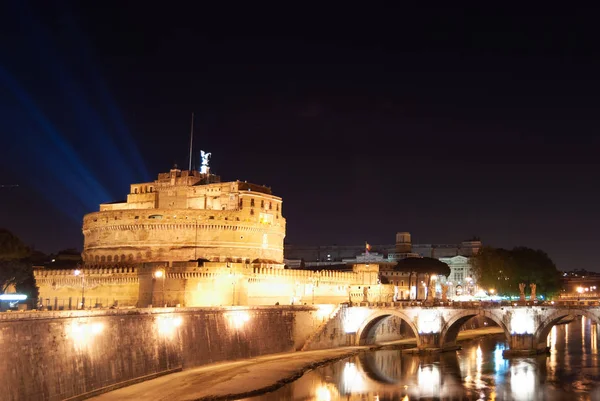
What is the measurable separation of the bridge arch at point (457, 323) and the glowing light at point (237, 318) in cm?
2009

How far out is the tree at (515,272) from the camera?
98.4 metres

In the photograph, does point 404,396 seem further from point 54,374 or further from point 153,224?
point 153,224

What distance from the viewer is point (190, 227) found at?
77.6 meters

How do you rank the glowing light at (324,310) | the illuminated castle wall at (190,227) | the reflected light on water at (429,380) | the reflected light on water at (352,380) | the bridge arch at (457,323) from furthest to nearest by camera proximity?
the illuminated castle wall at (190,227)
the glowing light at (324,310)
the bridge arch at (457,323)
the reflected light on water at (352,380)
the reflected light on water at (429,380)

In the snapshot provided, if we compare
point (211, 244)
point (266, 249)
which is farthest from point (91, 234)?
point (266, 249)

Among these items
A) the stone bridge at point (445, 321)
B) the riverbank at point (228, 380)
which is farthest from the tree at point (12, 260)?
the stone bridge at point (445, 321)

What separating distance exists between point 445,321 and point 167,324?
2965 centimetres

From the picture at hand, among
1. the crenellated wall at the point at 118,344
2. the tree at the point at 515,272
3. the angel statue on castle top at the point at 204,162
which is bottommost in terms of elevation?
the crenellated wall at the point at 118,344

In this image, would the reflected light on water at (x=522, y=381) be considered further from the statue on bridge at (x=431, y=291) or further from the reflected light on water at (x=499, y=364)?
the statue on bridge at (x=431, y=291)

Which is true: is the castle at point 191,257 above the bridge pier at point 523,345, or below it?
above

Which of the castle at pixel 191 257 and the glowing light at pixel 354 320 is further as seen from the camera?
the glowing light at pixel 354 320

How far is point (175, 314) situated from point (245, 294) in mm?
19533

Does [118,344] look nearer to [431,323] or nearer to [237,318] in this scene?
[237,318]

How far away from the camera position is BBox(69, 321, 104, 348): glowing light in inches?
1511
